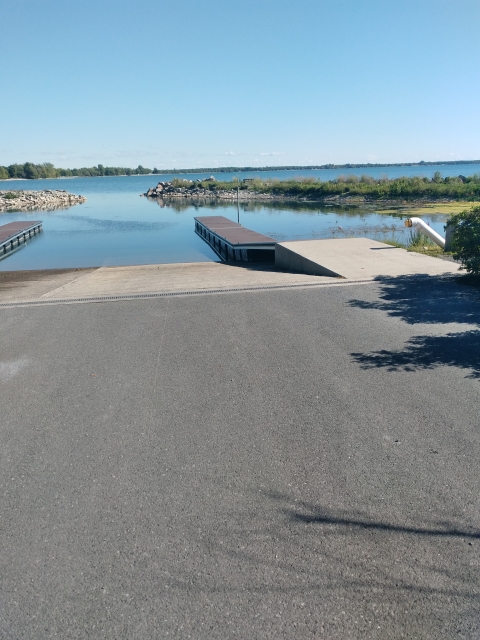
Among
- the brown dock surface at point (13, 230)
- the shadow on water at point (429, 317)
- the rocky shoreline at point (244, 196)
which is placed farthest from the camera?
the rocky shoreline at point (244, 196)

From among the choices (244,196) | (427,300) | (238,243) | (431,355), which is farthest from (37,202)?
(431,355)

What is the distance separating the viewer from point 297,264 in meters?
13.1

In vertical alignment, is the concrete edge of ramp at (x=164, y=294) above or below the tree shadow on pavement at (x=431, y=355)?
above

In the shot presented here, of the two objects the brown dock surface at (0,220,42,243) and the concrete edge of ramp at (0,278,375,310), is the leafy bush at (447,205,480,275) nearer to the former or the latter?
the concrete edge of ramp at (0,278,375,310)

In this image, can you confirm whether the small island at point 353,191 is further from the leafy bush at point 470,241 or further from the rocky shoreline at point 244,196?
the leafy bush at point 470,241

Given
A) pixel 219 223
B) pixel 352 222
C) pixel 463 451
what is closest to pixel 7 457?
pixel 463 451

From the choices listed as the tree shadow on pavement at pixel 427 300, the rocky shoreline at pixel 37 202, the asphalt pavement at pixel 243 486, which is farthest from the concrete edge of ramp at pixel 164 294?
the rocky shoreline at pixel 37 202

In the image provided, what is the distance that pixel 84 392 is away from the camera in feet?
18.0

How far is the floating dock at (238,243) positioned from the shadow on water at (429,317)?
885 cm

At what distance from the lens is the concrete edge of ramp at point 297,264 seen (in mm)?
11328

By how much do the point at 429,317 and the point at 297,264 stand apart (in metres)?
5.74

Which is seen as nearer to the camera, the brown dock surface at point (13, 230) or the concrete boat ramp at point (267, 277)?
the concrete boat ramp at point (267, 277)

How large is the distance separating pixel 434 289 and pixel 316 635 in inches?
305

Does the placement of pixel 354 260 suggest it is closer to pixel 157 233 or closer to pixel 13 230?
pixel 157 233
